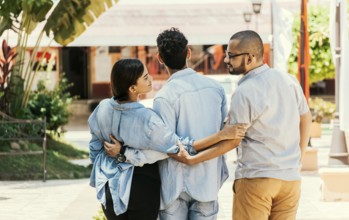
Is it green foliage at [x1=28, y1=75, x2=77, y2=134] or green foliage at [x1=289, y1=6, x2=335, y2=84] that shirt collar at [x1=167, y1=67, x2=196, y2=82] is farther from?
green foliage at [x1=289, y1=6, x2=335, y2=84]

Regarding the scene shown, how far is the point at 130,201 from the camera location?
19.3 feet

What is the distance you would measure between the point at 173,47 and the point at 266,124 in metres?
0.68

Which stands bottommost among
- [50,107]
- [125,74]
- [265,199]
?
[50,107]

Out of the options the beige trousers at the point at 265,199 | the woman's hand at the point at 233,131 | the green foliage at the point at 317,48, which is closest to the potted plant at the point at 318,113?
the green foliage at the point at 317,48

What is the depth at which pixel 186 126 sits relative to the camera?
19.4ft

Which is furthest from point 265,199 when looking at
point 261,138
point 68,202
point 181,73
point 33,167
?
point 33,167

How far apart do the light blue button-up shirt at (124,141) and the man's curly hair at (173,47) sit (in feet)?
1.04

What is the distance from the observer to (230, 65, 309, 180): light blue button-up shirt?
5.82m

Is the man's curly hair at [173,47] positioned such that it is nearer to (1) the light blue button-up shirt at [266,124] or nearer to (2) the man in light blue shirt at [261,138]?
(2) the man in light blue shirt at [261,138]

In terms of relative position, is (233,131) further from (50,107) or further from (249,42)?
(50,107)

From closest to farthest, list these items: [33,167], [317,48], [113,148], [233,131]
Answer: [233,131], [113,148], [33,167], [317,48]

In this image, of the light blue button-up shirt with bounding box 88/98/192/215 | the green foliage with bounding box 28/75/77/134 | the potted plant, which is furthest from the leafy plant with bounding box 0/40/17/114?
the light blue button-up shirt with bounding box 88/98/192/215

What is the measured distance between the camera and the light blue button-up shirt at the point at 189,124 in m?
5.85

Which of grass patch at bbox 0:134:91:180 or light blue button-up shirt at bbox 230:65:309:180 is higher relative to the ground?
light blue button-up shirt at bbox 230:65:309:180
